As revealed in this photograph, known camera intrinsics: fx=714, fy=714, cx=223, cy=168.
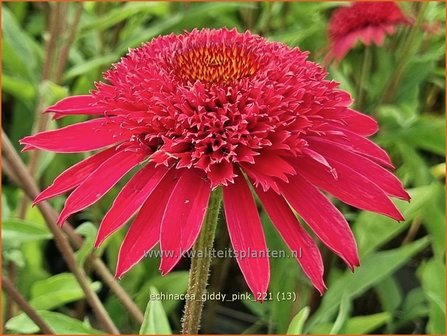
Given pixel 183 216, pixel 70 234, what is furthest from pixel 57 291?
pixel 183 216

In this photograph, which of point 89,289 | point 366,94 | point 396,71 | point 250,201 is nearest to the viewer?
point 250,201

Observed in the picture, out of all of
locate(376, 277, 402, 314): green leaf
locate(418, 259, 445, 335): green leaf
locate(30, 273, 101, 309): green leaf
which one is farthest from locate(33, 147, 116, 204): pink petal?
locate(376, 277, 402, 314): green leaf

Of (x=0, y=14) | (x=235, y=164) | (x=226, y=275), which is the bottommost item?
(x=226, y=275)

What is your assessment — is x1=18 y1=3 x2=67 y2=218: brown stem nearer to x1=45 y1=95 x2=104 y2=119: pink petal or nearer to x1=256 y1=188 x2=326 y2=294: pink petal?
x1=45 y1=95 x2=104 y2=119: pink petal

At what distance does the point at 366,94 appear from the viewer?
0.84 metres

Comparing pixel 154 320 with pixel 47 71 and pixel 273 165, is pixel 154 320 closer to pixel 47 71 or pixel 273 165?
pixel 273 165

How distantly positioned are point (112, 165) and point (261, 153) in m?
0.08

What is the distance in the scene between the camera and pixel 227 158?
0.37 m

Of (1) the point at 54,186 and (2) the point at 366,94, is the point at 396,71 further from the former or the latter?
(1) the point at 54,186

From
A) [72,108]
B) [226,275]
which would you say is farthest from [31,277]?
[72,108]

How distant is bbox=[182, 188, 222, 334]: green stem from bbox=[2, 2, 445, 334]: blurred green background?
0.08 meters

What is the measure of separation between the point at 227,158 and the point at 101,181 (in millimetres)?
72

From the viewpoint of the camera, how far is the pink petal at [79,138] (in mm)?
410

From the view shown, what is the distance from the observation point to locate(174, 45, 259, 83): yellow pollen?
0.41 meters
